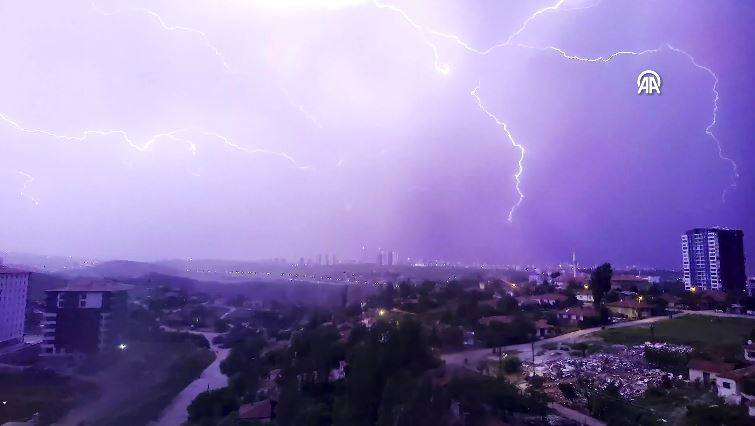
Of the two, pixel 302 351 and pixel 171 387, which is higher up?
pixel 302 351

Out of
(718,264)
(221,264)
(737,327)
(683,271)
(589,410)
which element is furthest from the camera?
(221,264)

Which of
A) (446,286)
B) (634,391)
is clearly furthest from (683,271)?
(634,391)

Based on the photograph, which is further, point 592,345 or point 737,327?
point 737,327

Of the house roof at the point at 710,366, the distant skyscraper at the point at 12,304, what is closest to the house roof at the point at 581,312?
the house roof at the point at 710,366

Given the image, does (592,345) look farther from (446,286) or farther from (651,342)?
(446,286)

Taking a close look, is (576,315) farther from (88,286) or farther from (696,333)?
(88,286)

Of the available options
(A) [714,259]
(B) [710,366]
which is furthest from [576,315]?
(A) [714,259]
